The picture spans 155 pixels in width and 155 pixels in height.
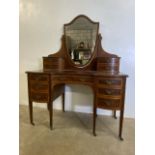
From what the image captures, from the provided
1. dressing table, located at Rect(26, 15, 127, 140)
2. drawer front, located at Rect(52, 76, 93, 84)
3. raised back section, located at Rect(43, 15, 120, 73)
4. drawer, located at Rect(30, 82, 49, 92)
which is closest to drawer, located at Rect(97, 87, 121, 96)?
dressing table, located at Rect(26, 15, 127, 140)

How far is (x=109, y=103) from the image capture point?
2.35m

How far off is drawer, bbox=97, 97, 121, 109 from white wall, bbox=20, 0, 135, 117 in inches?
30.5

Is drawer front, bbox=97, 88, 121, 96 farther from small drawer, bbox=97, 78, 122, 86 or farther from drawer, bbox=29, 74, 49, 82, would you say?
drawer, bbox=29, 74, 49, 82

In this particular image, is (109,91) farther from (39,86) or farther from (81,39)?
Answer: (81,39)

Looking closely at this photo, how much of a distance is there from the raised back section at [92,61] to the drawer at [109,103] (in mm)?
580

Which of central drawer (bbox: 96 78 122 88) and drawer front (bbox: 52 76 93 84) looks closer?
central drawer (bbox: 96 78 122 88)

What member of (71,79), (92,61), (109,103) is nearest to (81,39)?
(92,61)

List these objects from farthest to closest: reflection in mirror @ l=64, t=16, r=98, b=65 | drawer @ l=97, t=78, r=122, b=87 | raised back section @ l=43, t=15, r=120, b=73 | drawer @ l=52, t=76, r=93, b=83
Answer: reflection in mirror @ l=64, t=16, r=98, b=65
raised back section @ l=43, t=15, r=120, b=73
drawer @ l=52, t=76, r=93, b=83
drawer @ l=97, t=78, r=122, b=87

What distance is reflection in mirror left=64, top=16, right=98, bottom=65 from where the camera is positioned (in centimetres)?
300

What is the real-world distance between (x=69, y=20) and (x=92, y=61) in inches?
32.9

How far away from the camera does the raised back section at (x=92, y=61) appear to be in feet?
9.25

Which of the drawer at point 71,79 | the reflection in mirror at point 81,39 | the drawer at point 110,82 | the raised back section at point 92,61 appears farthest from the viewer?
the reflection in mirror at point 81,39

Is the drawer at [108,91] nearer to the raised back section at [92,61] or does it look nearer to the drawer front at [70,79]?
the drawer front at [70,79]

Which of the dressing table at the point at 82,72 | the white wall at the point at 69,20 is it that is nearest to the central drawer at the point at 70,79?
the dressing table at the point at 82,72
